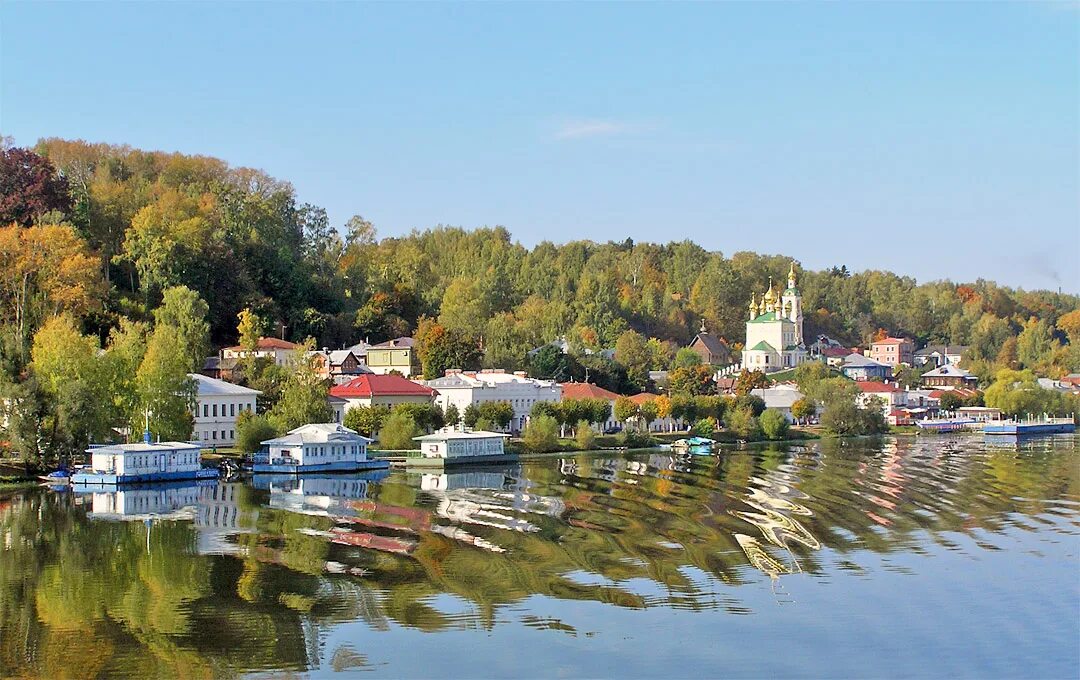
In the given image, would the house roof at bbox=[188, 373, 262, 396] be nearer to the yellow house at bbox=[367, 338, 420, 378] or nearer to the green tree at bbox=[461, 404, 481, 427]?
the green tree at bbox=[461, 404, 481, 427]

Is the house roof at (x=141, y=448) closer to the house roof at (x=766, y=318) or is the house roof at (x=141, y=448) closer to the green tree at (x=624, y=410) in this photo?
the green tree at (x=624, y=410)

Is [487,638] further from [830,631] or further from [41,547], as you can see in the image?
[41,547]

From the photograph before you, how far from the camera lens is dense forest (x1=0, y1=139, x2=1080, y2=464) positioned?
45562mm

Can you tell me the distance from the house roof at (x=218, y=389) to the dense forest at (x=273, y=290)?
210 cm

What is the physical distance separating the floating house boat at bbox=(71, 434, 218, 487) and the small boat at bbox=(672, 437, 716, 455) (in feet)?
66.3

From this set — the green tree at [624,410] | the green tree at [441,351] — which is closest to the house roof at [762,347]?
the green tree at [441,351]

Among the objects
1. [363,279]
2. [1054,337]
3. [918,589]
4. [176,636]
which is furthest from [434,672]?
[1054,337]

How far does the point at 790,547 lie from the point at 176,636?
508 inches

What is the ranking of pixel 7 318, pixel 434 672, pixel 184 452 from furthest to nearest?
pixel 7 318, pixel 184 452, pixel 434 672

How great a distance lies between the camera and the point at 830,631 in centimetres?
2091

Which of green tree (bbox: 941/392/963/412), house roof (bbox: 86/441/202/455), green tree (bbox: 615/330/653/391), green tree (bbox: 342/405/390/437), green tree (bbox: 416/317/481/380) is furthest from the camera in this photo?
green tree (bbox: 941/392/963/412)

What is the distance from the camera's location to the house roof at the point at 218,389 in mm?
49719

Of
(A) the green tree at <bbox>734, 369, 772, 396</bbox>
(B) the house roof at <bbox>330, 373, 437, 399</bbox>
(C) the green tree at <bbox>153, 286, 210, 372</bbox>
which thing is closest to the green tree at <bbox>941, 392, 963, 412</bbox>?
(A) the green tree at <bbox>734, 369, 772, 396</bbox>

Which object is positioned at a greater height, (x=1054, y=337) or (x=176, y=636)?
(x=1054, y=337)
